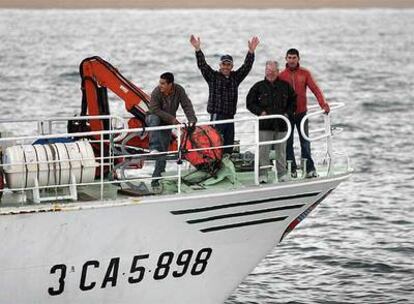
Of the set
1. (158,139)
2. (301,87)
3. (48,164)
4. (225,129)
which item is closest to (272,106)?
(301,87)

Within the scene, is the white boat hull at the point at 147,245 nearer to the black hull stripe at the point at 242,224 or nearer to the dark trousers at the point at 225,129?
the black hull stripe at the point at 242,224

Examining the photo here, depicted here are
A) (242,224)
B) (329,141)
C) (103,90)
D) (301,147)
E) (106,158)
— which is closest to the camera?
(106,158)

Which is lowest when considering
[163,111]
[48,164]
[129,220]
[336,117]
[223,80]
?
[336,117]

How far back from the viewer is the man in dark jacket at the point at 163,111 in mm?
18141

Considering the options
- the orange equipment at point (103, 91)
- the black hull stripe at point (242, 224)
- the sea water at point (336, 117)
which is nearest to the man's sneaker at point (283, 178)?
the black hull stripe at point (242, 224)

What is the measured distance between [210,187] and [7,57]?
76.2m

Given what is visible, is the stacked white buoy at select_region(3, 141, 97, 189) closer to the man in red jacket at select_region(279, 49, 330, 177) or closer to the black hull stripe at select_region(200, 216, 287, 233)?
the black hull stripe at select_region(200, 216, 287, 233)

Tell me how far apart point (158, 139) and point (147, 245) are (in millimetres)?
1654

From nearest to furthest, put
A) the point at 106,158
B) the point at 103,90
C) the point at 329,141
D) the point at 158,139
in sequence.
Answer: the point at 106,158, the point at 158,139, the point at 329,141, the point at 103,90

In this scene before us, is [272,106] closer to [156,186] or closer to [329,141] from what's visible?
[329,141]

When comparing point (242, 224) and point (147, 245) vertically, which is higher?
point (242, 224)

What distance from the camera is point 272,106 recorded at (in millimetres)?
18375

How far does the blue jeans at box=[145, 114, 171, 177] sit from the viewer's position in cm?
1828

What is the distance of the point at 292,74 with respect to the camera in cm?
1880
